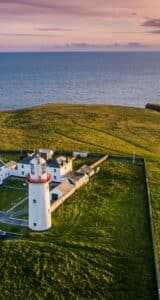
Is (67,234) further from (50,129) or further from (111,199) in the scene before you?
(50,129)

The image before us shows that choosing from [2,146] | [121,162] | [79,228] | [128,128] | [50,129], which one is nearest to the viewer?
[79,228]

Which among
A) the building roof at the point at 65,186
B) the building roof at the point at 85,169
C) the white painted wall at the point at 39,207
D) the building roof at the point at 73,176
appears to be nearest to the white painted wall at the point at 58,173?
the building roof at the point at 73,176

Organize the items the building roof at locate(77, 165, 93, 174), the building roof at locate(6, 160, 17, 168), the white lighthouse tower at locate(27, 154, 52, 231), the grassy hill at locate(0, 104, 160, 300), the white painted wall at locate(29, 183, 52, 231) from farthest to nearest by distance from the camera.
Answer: the building roof at locate(6, 160, 17, 168)
the building roof at locate(77, 165, 93, 174)
the white painted wall at locate(29, 183, 52, 231)
the white lighthouse tower at locate(27, 154, 52, 231)
the grassy hill at locate(0, 104, 160, 300)

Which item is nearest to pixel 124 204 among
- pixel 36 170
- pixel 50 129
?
pixel 36 170

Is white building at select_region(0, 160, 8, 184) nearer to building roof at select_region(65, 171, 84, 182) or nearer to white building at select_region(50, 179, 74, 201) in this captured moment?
building roof at select_region(65, 171, 84, 182)

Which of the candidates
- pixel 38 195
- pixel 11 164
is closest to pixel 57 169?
pixel 11 164

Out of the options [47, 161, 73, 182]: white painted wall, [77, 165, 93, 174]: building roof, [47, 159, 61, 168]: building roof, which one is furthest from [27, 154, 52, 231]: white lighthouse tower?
[77, 165, 93, 174]: building roof
